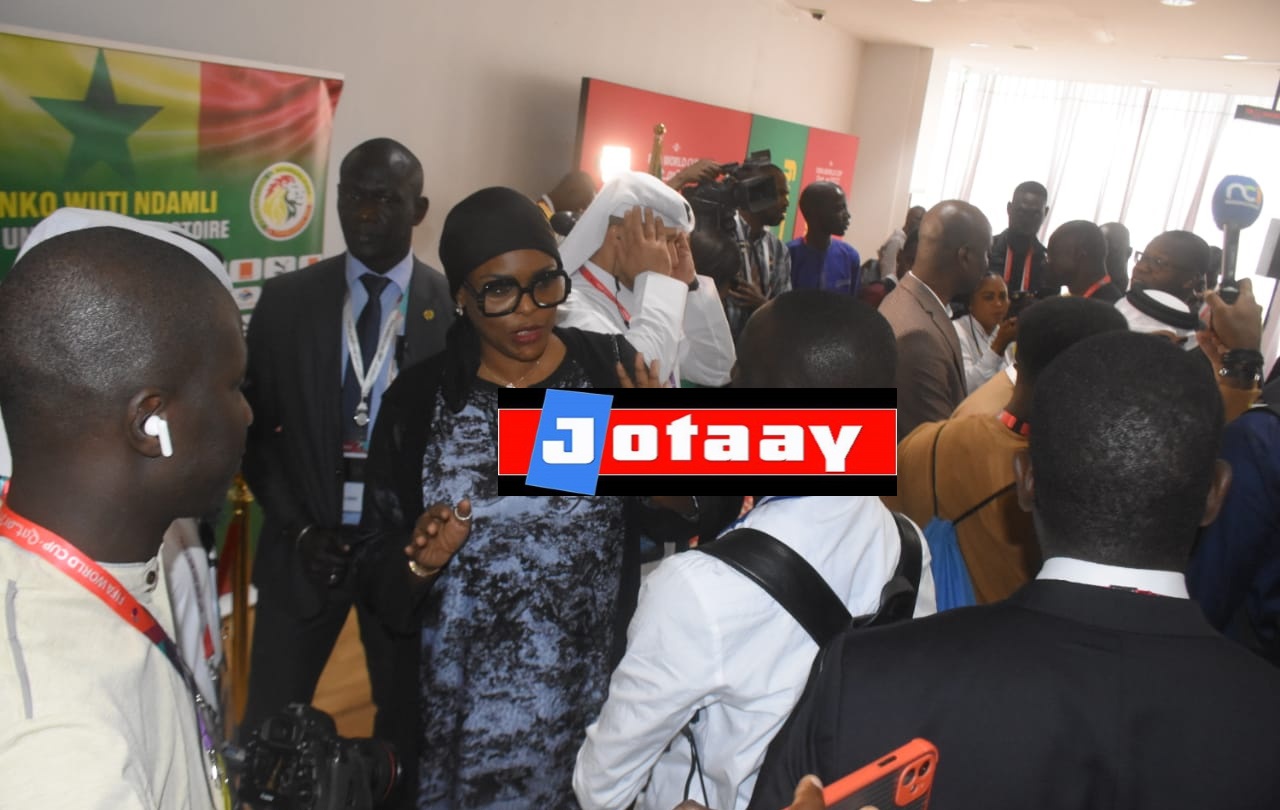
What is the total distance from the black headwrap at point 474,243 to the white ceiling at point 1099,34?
20.7 feet

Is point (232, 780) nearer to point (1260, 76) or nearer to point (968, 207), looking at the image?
point (968, 207)

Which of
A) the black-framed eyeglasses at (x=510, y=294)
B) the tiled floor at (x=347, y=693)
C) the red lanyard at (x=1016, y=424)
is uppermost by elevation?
the black-framed eyeglasses at (x=510, y=294)

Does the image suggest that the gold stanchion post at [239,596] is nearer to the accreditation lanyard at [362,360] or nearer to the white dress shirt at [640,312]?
the accreditation lanyard at [362,360]

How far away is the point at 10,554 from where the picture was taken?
895 millimetres

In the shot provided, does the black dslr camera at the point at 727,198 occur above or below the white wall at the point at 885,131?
below

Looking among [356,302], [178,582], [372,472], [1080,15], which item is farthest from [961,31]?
[178,582]

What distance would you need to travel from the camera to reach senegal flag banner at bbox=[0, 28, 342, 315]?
8.14 ft

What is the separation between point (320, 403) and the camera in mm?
2471

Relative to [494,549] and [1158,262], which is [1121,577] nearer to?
[494,549]

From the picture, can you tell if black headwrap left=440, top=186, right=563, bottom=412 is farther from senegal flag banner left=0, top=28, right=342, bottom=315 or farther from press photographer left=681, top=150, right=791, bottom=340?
press photographer left=681, top=150, right=791, bottom=340

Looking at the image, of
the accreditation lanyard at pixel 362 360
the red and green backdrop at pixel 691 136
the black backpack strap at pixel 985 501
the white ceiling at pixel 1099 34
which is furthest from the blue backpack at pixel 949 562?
the white ceiling at pixel 1099 34

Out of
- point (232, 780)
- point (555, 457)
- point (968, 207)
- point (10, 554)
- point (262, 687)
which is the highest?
point (968, 207)

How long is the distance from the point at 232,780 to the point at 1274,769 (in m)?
1.27

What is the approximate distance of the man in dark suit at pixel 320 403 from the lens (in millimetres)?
2469
